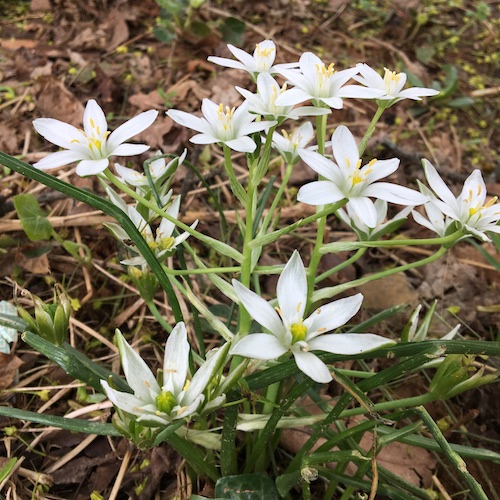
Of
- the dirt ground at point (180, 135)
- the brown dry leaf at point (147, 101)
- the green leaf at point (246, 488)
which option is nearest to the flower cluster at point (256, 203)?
the green leaf at point (246, 488)

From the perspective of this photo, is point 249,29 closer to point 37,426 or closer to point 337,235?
point 337,235

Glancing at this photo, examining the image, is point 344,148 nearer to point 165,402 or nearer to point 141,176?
point 141,176

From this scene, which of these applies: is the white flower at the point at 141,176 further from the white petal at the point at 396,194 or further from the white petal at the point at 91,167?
the white petal at the point at 396,194

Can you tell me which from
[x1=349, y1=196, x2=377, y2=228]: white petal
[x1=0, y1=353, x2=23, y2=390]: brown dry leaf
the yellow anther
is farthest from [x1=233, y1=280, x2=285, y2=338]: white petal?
[x1=0, y1=353, x2=23, y2=390]: brown dry leaf

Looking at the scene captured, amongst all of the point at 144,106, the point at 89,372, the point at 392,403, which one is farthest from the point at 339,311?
the point at 144,106

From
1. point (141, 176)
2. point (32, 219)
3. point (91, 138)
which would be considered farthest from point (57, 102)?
point (91, 138)

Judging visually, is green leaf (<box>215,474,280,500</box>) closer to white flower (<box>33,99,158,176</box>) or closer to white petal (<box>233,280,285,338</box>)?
white petal (<box>233,280,285,338</box>)
